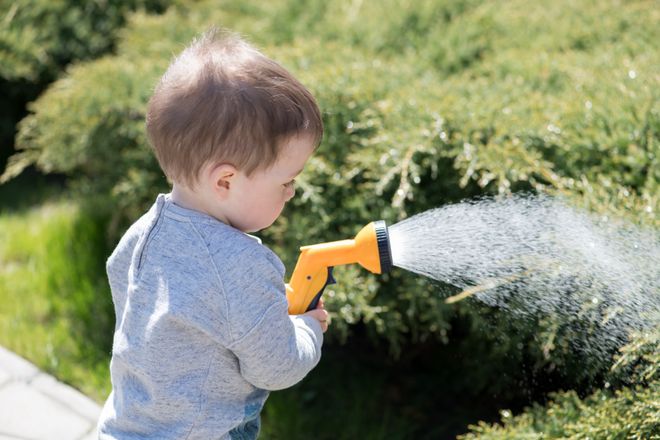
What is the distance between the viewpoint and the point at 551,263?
1.96 meters

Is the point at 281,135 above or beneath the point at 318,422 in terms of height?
above

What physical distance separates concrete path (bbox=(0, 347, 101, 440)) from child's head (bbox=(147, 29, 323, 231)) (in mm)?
1452

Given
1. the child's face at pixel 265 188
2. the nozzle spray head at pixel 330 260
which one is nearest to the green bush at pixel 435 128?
the nozzle spray head at pixel 330 260

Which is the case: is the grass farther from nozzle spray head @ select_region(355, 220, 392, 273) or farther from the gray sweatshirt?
nozzle spray head @ select_region(355, 220, 392, 273)

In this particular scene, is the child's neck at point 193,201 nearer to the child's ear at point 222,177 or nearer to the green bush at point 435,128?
the child's ear at point 222,177

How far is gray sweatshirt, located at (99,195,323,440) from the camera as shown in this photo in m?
1.50

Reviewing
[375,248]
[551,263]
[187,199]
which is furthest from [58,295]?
[551,263]

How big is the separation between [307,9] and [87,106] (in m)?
1.38

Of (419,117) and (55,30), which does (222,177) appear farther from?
(55,30)

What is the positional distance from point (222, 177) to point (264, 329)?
1.04 feet

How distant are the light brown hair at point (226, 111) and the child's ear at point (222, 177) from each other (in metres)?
0.01

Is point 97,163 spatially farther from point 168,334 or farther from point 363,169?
point 168,334

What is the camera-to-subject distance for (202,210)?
63.2 inches

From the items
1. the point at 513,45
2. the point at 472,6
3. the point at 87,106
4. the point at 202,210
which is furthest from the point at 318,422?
the point at 472,6
